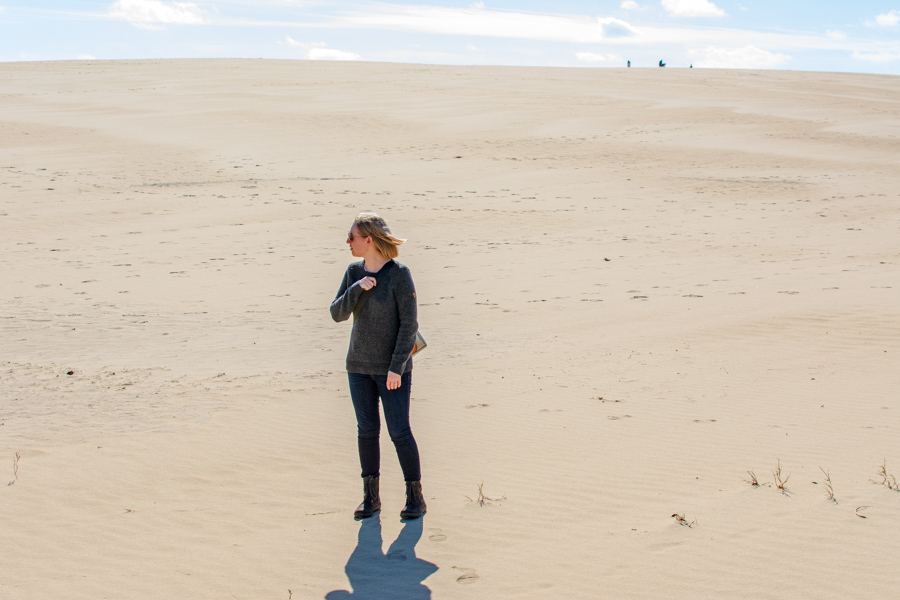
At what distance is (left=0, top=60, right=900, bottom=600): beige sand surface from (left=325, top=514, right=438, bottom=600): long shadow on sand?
0.8 inches

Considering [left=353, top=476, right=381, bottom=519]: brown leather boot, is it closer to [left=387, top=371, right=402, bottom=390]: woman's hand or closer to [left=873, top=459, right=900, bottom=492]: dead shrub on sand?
[left=387, top=371, right=402, bottom=390]: woman's hand

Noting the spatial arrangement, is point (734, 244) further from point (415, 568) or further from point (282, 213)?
point (415, 568)

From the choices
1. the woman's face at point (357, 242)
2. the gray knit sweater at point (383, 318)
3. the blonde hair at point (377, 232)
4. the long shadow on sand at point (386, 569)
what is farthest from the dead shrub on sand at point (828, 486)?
the woman's face at point (357, 242)

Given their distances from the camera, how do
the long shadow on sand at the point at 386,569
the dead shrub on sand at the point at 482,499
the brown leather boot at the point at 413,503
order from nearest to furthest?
the long shadow on sand at the point at 386,569
the brown leather boot at the point at 413,503
the dead shrub on sand at the point at 482,499

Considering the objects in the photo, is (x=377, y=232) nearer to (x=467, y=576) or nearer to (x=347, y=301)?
(x=347, y=301)

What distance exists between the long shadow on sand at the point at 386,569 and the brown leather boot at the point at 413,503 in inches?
2.5

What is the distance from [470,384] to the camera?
7637 mm

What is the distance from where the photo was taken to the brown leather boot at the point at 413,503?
15.5 feet

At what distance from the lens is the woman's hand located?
4.31 metres

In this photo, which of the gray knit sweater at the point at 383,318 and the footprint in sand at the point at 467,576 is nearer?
the footprint in sand at the point at 467,576

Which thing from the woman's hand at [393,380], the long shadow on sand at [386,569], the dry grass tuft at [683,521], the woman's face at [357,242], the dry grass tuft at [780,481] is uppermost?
the woman's face at [357,242]

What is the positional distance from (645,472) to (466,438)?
4.77 ft

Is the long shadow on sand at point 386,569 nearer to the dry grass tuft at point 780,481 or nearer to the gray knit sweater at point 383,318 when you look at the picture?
the gray knit sweater at point 383,318

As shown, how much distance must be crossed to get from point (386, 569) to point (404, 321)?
52.3 inches
